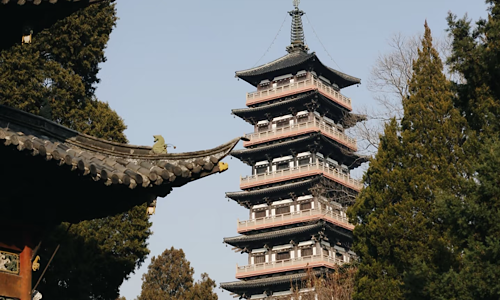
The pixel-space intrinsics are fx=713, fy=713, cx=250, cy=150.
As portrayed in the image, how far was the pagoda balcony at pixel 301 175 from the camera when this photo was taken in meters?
47.4

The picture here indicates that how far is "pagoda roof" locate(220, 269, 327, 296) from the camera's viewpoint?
44981 millimetres

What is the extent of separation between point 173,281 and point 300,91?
18033mm


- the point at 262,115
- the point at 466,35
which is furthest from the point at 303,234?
the point at 466,35

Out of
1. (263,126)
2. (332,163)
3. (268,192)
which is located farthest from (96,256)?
(263,126)

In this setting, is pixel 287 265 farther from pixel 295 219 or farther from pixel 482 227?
pixel 482 227

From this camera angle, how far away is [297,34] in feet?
186

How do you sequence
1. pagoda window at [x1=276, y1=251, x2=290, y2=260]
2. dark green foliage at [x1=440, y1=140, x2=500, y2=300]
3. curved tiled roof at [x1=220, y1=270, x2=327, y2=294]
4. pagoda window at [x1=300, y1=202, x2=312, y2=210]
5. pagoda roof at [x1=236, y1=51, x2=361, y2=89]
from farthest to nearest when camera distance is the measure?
pagoda roof at [x1=236, y1=51, x2=361, y2=89] → pagoda window at [x1=300, y1=202, x2=312, y2=210] → pagoda window at [x1=276, y1=251, x2=290, y2=260] → curved tiled roof at [x1=220, y1=270, x2=327, y2=294] → dark green foliage at [x1=440, y1=140, x2=500, y2=300]

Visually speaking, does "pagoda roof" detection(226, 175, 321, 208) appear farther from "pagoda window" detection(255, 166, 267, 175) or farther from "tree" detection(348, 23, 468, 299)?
"tree" detection(348, 23, 468, 299)

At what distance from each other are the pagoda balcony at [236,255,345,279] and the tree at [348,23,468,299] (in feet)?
84.0

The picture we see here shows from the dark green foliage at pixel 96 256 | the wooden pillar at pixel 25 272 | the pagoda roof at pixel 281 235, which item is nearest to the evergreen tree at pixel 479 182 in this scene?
the wooden pillar at pixel 25 272

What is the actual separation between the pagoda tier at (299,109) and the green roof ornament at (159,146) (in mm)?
41163

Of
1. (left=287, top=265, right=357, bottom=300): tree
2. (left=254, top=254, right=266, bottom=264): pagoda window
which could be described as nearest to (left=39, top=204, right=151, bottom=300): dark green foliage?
(left=287, top=265, right=357, bottom=300): tree

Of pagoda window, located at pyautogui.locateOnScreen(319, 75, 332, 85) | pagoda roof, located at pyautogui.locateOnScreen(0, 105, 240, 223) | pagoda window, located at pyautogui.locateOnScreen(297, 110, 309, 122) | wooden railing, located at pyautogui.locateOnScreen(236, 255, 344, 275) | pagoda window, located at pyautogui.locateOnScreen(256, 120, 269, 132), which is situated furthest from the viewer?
pagoda window, located at pyautogui.locateOnScreen(319, 75, 332, 85)

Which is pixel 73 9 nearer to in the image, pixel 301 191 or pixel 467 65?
pixel 467 65
